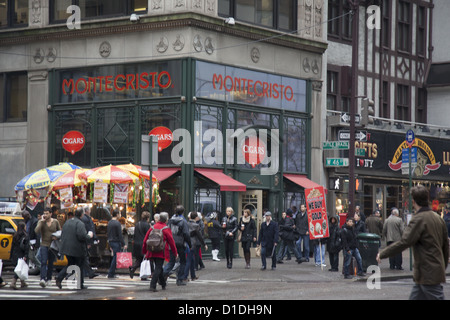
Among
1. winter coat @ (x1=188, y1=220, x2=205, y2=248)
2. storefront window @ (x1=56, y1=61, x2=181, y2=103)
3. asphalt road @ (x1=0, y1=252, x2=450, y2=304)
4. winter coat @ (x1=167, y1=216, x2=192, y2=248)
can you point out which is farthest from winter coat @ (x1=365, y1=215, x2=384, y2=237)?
winter coat @ (x1=167, y1=216, x2=192, y2=248)

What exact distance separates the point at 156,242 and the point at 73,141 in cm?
1387

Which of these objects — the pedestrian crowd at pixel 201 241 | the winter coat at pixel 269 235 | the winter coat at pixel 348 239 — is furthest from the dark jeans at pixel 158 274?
the winter coat at pixel 269 235

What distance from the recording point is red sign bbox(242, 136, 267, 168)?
98.0 ft

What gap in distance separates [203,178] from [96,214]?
481cm

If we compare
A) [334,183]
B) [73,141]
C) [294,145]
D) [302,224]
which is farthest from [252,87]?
[73,141]

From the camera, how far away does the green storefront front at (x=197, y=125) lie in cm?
2808

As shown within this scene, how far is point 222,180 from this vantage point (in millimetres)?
28281

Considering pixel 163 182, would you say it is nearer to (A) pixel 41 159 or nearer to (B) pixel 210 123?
(B) pixel 210 123

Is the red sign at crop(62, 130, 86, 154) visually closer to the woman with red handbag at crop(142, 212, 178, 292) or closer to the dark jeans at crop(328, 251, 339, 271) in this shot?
the dark jeans at crop(328, 251, 339, 271)

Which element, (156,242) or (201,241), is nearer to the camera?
(156,242)

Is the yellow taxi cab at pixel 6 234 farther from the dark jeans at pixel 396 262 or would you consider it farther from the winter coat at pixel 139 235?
the dark jeans at pixel 396 262

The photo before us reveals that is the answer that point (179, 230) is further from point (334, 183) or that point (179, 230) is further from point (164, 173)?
point (334, 183)

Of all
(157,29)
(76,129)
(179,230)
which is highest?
(157,29)
